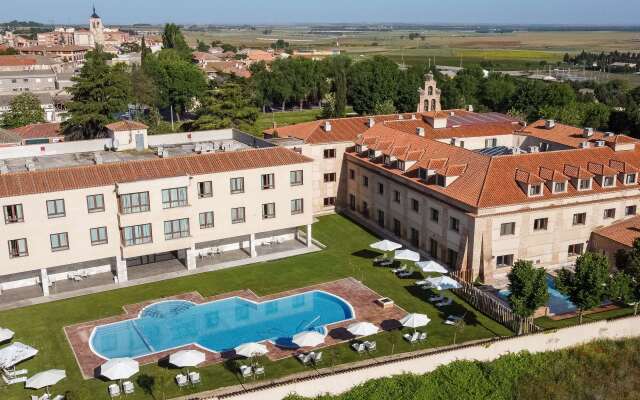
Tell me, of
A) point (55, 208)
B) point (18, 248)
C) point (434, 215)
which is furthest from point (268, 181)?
point (18, 248)

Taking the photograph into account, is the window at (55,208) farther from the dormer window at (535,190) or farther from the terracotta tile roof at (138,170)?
the dormer window at (535,190)

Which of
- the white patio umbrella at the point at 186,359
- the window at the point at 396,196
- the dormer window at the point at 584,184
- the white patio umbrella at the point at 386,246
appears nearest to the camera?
the white patio umbrella at the point at 186,359

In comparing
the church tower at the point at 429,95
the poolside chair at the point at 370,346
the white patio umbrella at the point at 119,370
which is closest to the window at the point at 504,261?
the poolside chair at the point at 370,346

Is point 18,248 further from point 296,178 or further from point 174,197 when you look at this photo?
point 296,178

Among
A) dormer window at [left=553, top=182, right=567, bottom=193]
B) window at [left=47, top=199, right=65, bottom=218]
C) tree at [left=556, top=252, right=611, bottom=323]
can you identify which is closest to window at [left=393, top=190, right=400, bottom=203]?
dormer window at [left=553, top=182, right=567, bottom=193]

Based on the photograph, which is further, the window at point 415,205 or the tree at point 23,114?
the tree at point 23,114

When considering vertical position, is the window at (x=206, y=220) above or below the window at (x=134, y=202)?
below

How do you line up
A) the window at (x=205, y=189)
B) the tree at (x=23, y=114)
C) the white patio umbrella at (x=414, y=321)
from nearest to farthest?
1. the white patio umbrella at (x=414, y=321)
2. the window at (x=205, y=189)
3. the tree at (x=23, y=114)
